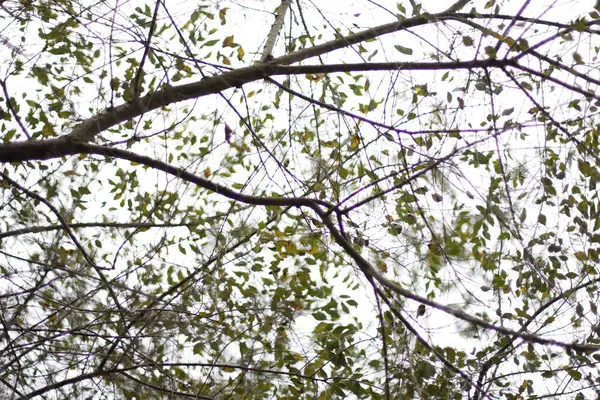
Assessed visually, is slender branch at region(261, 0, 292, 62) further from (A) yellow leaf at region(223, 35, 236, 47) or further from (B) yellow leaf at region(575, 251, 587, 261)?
(B) yellow leaf at region(575, 251, 587, 261)

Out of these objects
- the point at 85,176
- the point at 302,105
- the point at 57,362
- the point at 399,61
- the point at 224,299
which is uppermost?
the point at 85,176

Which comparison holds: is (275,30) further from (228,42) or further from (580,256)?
(580,256)

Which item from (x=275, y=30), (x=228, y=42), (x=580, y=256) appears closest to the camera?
(x=580, y=256)

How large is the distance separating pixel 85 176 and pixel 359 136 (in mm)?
1984

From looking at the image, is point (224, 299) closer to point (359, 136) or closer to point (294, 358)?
point (294, 358)

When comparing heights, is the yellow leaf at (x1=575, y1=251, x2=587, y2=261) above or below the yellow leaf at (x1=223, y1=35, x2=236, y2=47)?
below

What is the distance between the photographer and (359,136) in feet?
10.3

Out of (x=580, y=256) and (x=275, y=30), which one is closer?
(x=580, y=256)

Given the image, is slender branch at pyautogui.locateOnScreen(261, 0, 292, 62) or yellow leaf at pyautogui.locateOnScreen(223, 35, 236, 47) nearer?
slender branch at pyautogui.locateOnScreen(261, 0, 292, 62)

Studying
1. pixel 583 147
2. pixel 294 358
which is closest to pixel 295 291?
pixel 294 358

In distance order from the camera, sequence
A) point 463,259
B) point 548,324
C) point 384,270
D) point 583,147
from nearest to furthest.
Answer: point 583,147
point 463,259
point 384,270
point 548,324

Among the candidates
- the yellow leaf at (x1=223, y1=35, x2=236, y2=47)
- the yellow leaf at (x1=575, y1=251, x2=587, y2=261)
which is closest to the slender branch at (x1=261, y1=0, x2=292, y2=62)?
the yellow leaf at (x1=223, y1=35, x2=236, y2=47)

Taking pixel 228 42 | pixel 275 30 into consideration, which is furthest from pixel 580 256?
pixel 228 42

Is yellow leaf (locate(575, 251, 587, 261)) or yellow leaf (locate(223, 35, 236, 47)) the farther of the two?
yellow leaf (locate(223, 35, 236, 47))
